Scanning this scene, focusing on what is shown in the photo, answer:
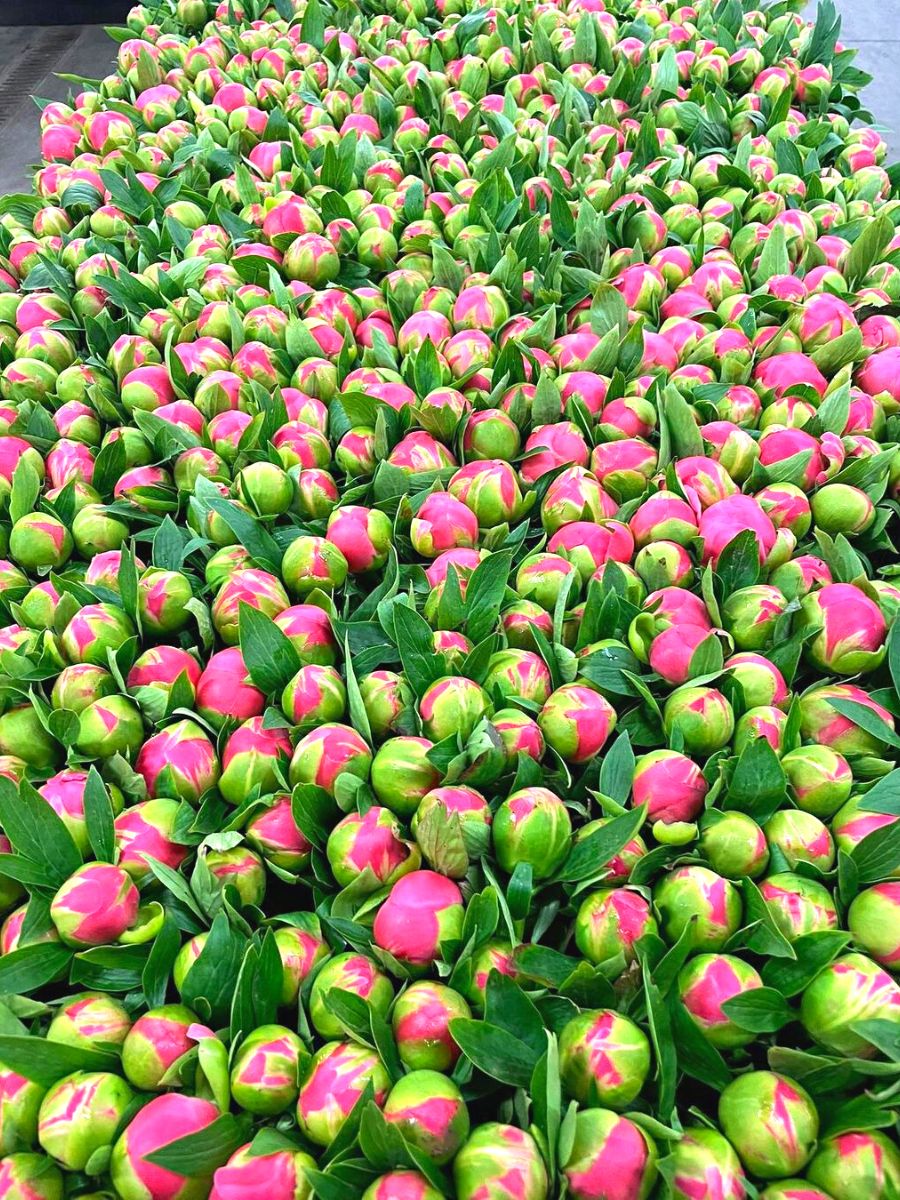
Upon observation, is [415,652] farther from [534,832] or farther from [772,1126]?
[772,1126]

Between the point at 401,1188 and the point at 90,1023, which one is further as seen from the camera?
the point at 90,1023

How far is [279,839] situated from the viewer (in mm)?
973

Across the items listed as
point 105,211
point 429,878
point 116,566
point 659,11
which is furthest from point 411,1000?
point 659,11

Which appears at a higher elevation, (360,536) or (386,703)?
(360,536)

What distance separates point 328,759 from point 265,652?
0.52 feet

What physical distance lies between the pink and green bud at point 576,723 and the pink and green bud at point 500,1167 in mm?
389

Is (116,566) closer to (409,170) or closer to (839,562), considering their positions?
(839,562)

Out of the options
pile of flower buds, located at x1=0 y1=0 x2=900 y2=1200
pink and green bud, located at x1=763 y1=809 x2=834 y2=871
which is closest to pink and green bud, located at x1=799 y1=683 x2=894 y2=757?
pile of flower buds, located at x1=0 y1=0 x2=900 y2=1200

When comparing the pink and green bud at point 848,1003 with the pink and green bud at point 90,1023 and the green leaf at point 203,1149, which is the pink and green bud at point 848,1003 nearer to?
the green leaf at point 203,1149

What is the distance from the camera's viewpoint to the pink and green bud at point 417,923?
874mm

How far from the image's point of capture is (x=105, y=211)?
1919mm

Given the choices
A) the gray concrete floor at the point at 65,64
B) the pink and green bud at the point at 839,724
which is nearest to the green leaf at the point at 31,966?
the pink and green bud at the point at 839,724

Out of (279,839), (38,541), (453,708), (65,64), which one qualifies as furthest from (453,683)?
(65,64)

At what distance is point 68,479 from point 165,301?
0.49m
